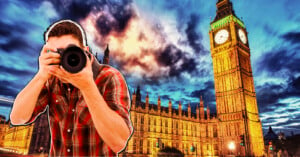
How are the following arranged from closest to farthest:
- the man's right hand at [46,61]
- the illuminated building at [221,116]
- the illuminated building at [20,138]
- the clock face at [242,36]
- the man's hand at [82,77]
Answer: the man's hand at [82,77], the man's right hand at [46,61], the illuminated building at [221,116], the illuminated building at [20,138], the clock face at [242,36]

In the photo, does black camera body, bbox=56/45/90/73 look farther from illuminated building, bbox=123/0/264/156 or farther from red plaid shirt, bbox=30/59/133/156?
illuminated building, bbox=123/0/264/156

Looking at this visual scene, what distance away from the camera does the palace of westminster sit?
34750 millimetres

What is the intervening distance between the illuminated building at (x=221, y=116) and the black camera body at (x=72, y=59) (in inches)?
1268

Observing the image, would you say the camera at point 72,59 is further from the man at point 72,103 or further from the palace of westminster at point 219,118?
the palace of westminster at point 219,118

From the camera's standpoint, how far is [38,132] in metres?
30.0

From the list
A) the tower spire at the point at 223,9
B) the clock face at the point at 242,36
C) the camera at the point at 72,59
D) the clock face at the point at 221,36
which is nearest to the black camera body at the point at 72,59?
the camera at the point at 72,59

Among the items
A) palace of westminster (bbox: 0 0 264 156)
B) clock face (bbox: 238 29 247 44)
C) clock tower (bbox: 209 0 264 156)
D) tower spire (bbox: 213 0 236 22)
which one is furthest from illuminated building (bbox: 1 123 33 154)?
tower spire (bbox: 213 0 236 22)

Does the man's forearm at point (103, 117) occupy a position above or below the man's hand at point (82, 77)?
below

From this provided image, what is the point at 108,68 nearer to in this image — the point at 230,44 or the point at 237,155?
the point at 237,155

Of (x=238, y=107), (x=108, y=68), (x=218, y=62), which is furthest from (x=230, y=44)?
(x=108, y=68)

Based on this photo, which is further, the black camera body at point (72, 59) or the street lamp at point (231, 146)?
the street lamp at point (231, 146)

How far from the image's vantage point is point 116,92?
1.17m

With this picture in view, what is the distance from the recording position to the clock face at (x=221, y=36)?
141 feet

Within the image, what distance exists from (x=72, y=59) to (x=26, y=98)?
1.52 feet
